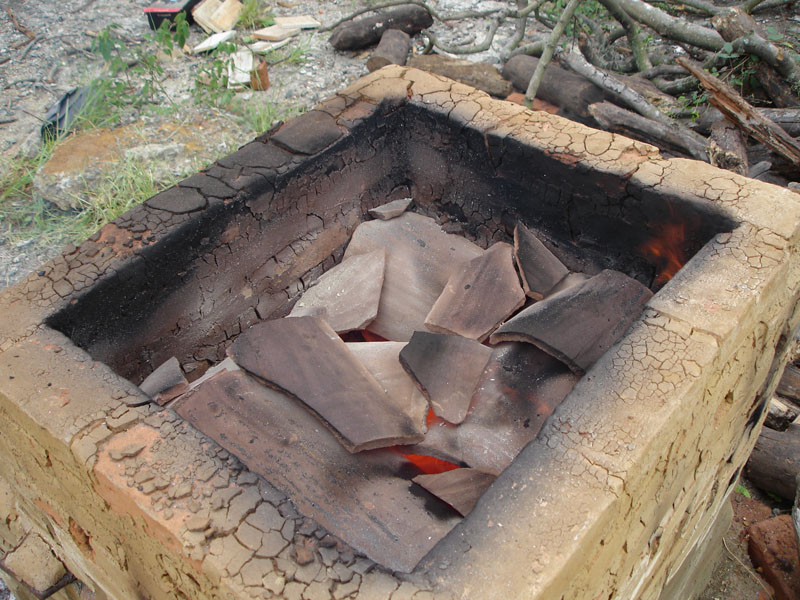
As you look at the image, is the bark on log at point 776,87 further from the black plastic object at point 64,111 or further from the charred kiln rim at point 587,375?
the black plastic object at point 64,111

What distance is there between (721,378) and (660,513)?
378mm

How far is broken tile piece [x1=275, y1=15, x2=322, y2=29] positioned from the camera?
20.9ft

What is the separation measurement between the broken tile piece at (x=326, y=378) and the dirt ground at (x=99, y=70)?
8.57 feet

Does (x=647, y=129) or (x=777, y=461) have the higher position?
(x=647, y=129)

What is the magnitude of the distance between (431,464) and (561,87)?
3712 mm

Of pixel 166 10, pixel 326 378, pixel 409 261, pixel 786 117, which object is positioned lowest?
pixel 166 10

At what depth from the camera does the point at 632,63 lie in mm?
5438

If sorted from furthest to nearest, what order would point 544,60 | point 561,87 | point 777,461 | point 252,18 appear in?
point 252,18 < point 561,87 < point 544,60 < point 777,461

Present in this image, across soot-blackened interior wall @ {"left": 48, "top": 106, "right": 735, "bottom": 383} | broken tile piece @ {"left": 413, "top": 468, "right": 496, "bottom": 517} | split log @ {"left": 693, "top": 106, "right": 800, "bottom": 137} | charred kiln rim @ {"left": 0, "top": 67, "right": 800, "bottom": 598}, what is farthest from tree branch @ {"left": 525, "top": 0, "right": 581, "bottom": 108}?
broken tile piece @ {"left": 413, "top": 468, "right": 496, "bottom": 517}

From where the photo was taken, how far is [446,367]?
1908 millimetres

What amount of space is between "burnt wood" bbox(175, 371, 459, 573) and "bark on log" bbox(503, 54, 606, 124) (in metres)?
3.55

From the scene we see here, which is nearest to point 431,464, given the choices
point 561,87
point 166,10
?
point 561,87

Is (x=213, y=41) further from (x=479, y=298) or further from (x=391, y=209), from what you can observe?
(x=479, y=298)

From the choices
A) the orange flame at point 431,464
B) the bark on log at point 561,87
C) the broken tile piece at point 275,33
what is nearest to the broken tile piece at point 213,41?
the broken tile piece at point 275,33
